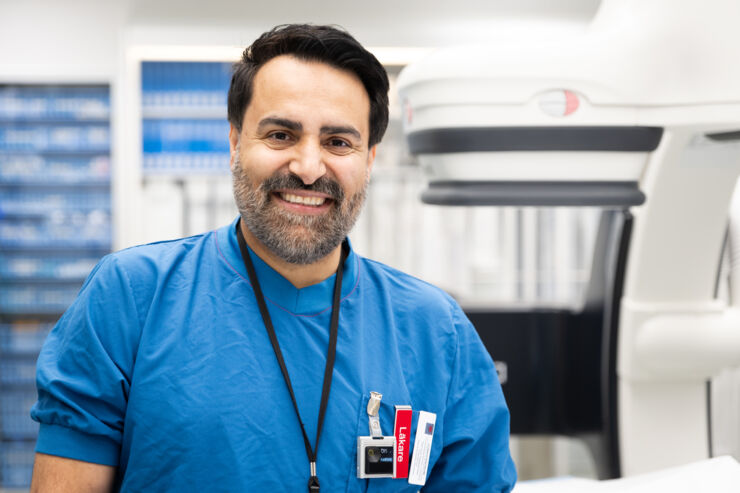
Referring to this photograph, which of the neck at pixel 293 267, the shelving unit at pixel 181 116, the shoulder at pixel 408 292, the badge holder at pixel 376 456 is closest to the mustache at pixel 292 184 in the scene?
the neck at pixel 293 267

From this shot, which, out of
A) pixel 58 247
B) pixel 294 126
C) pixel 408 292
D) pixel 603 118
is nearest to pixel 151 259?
pixel 294 126

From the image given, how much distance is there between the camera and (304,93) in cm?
114

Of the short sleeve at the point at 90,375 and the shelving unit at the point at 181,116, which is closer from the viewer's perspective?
the short sleeve at the point at 90,375

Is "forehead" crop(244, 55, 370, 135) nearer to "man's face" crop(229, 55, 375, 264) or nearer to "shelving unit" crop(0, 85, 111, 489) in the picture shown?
"man's face" crop(229, 55, 375, 264)

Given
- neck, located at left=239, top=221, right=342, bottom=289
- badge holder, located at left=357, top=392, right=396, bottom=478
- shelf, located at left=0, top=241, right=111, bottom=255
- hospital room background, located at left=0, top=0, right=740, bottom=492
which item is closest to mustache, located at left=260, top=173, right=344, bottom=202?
neck, located at left=239, top=221, right=342, bottom=289

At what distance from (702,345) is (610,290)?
24 centimetres

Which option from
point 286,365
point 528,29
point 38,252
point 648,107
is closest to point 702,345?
point 648,107

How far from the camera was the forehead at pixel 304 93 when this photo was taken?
113 centimetres

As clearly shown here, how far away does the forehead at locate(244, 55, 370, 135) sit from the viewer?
113 centimetres

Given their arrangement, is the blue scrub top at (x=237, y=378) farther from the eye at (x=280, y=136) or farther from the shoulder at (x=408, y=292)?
the eye at (x=280, y=136)

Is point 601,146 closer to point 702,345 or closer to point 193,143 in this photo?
point 702,345

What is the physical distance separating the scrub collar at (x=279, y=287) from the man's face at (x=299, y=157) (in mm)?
58

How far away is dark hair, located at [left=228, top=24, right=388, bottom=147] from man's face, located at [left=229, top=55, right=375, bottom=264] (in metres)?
0.02

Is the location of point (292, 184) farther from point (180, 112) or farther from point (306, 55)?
point (180, 112)
